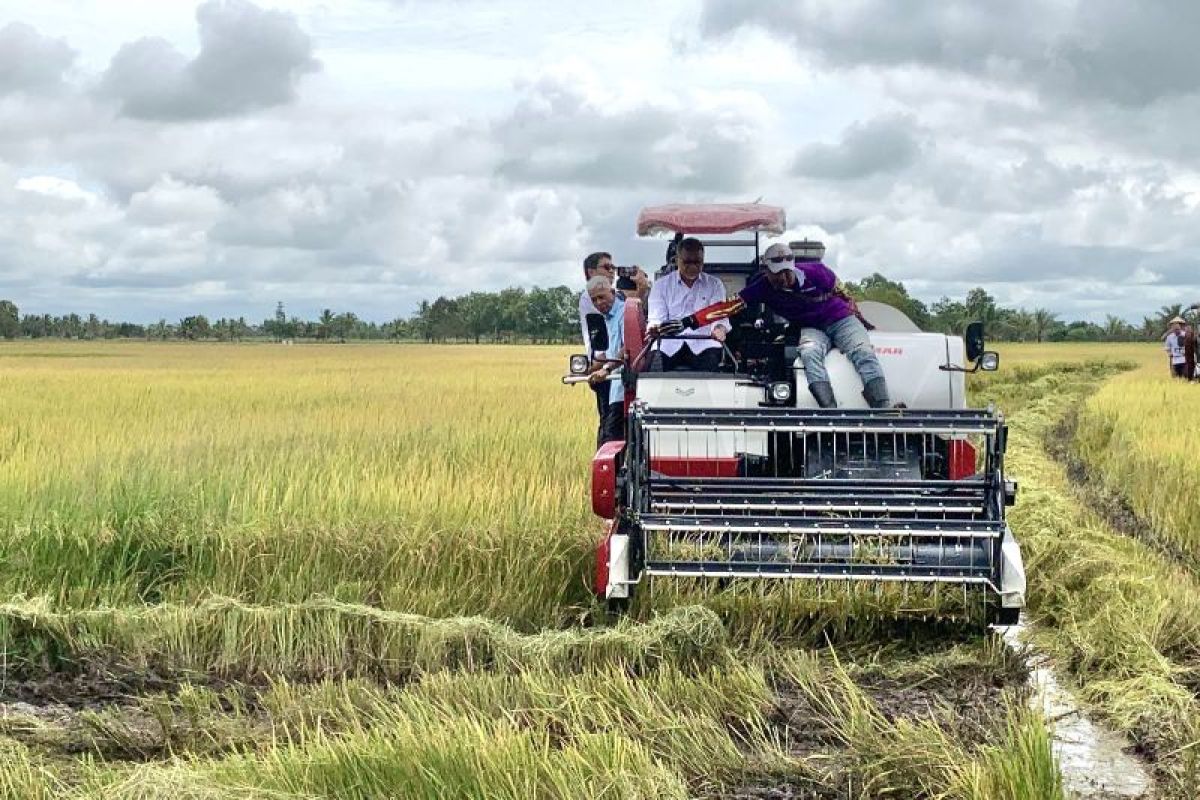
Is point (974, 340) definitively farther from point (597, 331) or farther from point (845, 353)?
point (597, 331)

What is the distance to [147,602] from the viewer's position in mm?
5797

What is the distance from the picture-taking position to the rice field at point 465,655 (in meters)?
3.37

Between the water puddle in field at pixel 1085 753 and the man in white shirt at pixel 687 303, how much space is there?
2.53m

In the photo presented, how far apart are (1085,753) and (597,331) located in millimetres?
4145

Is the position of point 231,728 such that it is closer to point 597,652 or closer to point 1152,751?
point 597,652

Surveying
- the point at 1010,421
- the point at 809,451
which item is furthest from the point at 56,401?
the point at 1010,421

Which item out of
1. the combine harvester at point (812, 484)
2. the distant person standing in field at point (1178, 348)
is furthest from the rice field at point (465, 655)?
the distant person standing in field at point (1178, 348)

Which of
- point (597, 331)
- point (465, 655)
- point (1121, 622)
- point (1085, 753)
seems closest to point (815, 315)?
point (597, 331)

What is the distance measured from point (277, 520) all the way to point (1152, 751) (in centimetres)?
425

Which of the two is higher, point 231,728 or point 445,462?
point 445,462

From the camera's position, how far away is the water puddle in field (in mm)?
3576

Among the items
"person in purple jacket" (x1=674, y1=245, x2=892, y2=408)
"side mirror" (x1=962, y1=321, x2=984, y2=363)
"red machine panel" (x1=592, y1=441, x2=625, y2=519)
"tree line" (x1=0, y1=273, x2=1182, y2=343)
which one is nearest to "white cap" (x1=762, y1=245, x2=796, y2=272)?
"person in purple jacket" (x1=674, y1=245, x2=892, y2=408)

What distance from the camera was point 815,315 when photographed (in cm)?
616

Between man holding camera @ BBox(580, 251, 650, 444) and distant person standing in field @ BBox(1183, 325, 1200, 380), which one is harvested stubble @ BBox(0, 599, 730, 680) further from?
distant person standing in field @ BBox(1183, 325, 1200, 380)
